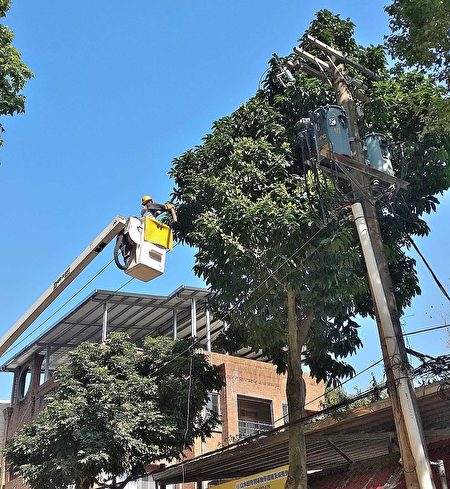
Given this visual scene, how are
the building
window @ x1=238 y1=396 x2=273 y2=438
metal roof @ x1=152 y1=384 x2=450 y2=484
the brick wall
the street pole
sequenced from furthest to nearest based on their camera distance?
window @ x1=238 y1=396 x2=273 y2=438, the building, the brick wall, metal roof @ x1=152 y1=384 x2=450 y2=484, the street pole

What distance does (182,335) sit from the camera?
28609 mm

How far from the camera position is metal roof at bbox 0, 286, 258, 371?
24047 mm

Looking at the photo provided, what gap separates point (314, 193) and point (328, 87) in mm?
2863

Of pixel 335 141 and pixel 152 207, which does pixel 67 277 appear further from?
pixel 335 141

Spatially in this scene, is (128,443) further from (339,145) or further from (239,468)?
(339,145)

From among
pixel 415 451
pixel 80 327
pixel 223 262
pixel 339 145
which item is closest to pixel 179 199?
pixel 223 262

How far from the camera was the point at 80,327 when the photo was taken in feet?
86.2

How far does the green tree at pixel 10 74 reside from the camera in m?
9.35

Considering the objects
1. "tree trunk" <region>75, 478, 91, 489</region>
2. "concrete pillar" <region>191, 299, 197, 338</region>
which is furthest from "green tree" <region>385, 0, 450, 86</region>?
"concrete pillar" <region>191, 299, 197, 338</region>

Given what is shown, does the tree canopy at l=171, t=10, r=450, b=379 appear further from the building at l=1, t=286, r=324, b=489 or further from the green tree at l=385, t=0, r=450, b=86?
the building at l=1, t=286, r=324, b=489

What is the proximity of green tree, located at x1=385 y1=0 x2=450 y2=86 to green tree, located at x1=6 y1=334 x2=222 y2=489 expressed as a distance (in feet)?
32.4

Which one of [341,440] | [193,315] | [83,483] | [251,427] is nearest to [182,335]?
[193,315]

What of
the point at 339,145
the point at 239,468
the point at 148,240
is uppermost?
the point at 339,145

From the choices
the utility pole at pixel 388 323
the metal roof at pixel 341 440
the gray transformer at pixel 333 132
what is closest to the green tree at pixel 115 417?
the metal roof at pixel 341 440
